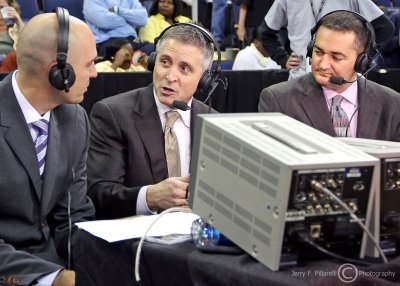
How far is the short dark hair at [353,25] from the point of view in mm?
2928

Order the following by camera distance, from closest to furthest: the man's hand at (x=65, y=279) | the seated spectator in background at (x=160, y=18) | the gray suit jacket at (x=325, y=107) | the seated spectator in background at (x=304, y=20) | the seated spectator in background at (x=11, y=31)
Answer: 1. the man's hand at (x=65, y=279)
2. the gray suit jacket at (x=325, y=107)
3. the seated spectator in background at (x=304, y=20)
4. the seated spectator in background at (x=11, y=31)
5. the seated spectator in background at (x=160, y=18)

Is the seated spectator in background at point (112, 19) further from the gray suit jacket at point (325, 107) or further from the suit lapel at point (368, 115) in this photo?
the suit lapel at point (368, 115)

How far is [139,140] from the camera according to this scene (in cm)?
270

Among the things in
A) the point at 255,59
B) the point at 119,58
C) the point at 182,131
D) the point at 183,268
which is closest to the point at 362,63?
the point at 182,131

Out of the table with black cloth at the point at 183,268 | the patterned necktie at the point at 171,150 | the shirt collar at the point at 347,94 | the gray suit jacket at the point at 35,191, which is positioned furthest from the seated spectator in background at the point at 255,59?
the table with black cloth at the point at 183,268

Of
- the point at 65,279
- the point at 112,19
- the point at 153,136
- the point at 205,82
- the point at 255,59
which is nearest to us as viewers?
the point at 65,279

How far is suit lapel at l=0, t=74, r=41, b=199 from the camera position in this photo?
2.26 m

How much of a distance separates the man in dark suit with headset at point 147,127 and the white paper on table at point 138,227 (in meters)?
0.45

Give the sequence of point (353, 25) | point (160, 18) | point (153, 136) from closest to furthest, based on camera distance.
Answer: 1. point (153, 136)
2. point (353, 25)
3. point (160, 18)

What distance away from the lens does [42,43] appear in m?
2.32

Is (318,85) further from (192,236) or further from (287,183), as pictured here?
(287,183)

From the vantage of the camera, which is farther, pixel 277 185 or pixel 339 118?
pixel 339 118

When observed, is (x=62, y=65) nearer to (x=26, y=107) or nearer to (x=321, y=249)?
(x=26, y=107)

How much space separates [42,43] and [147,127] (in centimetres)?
55
